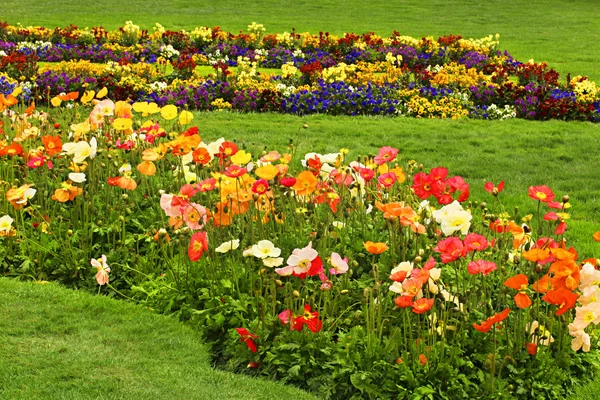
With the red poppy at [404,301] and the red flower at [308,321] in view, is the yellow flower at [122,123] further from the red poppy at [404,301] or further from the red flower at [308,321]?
the red poppy at [404,301]

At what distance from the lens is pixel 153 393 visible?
4.18 meters

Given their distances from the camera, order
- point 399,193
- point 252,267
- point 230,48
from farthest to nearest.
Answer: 1. point 230,48
2. point 399,193
3. point 252,267

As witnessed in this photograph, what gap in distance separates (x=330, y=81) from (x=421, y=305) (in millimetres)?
9715

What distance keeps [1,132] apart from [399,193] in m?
3.56

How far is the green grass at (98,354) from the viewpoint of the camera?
421 cm

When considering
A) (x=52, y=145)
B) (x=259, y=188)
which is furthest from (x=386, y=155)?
(x=52, y=145)

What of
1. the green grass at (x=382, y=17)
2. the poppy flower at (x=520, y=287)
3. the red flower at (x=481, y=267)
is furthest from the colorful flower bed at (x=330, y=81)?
the poppy flower at (x=520, y=287)

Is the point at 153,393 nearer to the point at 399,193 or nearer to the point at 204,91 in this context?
the point at 399,193

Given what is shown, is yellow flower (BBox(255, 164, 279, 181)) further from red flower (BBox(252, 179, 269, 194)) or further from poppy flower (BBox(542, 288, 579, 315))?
poppy flower (BBox(542, 288, 579, 315))

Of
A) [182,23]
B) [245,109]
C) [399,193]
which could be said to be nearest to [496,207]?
[399,193]

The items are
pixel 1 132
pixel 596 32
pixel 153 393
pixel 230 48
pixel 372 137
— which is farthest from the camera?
pixel 596 32

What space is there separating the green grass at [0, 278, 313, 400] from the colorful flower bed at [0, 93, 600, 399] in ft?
0.65

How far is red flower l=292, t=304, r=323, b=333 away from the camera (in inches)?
169

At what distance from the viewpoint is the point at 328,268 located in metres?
5.04
